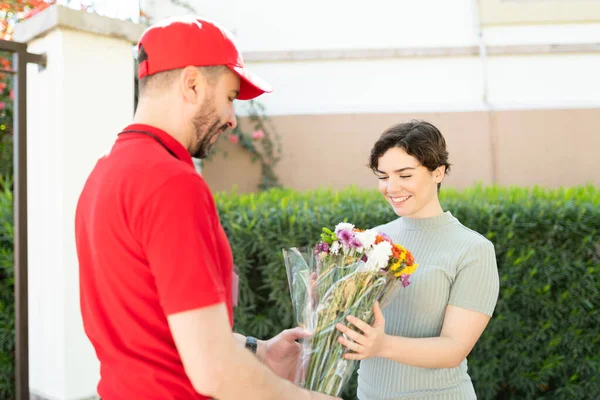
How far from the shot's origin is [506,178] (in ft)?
21.1

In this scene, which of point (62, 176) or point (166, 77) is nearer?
point (166, 77)

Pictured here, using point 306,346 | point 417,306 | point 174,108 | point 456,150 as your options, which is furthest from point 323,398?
point 456,150

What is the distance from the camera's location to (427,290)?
83.4 inches

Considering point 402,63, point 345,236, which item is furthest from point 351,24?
point 345,236

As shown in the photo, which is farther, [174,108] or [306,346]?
[306,346]

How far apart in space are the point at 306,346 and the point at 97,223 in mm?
797

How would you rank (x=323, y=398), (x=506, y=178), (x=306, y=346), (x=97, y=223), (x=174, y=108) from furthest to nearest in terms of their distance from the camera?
(x=506, y=178) < (x=306, y=346) < (x=323, y=398) < (x=174, y=108) < (x=97, y=223)

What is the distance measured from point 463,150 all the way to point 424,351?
4815 mm

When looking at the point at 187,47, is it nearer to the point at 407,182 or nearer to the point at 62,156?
the point at 407,182

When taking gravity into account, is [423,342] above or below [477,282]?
below

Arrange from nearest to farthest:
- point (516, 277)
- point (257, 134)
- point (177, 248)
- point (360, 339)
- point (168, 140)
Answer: point (177, 248)
point (168, 140)
point (360, 339)
point (516, 277)
point (257, 134)

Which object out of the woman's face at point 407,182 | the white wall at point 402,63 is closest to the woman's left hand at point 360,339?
the woman's face at point 407,182

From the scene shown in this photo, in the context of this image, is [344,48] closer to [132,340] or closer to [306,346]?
[306,346]

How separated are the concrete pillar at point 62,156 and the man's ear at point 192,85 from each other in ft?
7.42
